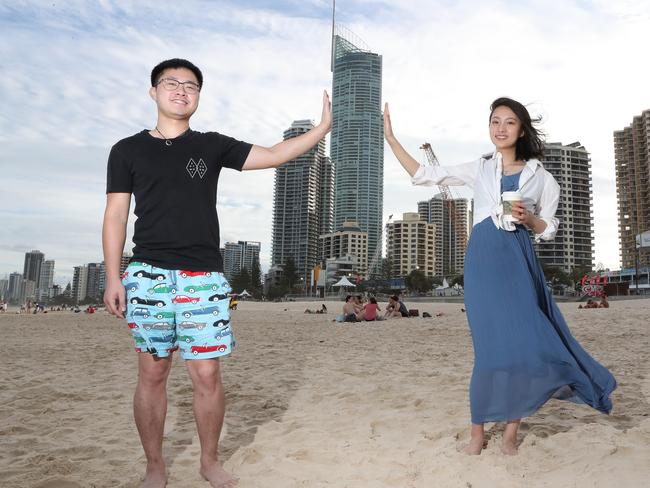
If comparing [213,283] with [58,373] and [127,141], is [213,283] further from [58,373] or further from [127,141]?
[58,373]

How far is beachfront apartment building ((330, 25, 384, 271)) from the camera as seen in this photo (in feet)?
557

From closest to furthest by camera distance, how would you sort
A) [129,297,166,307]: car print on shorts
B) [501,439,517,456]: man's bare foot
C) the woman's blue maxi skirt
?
[129,297,166,307]: car print on shorts → the woman's blue maxi skirt → [501,439,517,456]: man's bare foot

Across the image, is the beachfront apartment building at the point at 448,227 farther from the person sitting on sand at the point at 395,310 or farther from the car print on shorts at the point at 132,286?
the car print on shorts at the point at 132,286

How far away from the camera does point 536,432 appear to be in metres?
3.01

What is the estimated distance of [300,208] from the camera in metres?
144

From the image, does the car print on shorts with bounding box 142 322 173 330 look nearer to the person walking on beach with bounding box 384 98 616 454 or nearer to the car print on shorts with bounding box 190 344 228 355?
the car print on shorts with bounding box 190 344 228 355

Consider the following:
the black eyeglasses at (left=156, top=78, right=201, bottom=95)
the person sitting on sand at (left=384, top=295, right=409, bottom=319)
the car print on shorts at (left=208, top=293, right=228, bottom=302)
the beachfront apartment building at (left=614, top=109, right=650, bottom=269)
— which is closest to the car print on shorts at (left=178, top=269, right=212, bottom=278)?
the car print on shorts at (left=208, top=293, right=228, bottom=302)

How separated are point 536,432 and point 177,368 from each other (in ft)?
14.9

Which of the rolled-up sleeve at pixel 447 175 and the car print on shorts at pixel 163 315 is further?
the rolled-up sleeve at pixel 447 175

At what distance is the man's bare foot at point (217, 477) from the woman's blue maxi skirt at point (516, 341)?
131 centimetres

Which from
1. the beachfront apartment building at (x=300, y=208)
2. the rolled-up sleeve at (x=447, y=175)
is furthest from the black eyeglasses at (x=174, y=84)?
the beachfront apartment building at (x=300, y=208)

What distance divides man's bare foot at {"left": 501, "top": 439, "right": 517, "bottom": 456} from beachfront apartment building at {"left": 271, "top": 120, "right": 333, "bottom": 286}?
13510cm

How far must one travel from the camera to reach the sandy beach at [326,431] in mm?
2428

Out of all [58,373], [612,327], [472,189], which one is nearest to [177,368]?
[58,373]
